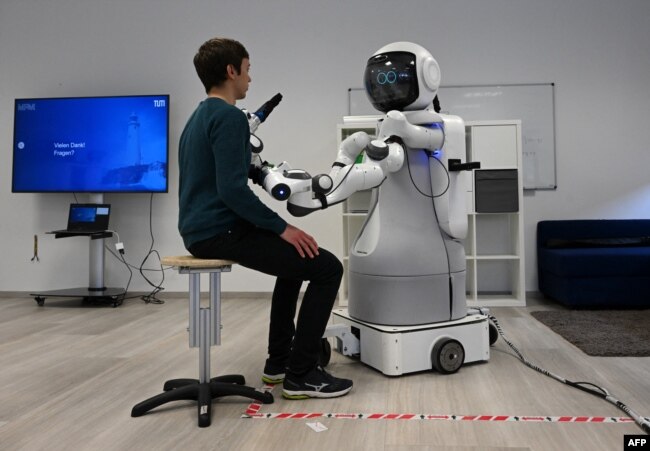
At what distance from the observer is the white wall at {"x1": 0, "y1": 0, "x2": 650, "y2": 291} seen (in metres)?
4.26

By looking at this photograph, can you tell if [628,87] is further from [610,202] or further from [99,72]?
[99,72]

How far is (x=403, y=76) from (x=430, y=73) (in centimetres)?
13

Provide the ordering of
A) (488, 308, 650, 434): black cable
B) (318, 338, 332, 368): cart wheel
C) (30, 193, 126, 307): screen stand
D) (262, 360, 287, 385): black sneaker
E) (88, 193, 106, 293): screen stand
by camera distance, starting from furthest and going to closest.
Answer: (88, 193, 106, 293): screen stand, (30, 193, 126, 307): screen stand, (318, 338, 332, 368): cart wheel, (262, 360, 287, 385): black sneaker, (488, 308, 650, 434): black cable

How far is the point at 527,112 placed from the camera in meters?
4.29

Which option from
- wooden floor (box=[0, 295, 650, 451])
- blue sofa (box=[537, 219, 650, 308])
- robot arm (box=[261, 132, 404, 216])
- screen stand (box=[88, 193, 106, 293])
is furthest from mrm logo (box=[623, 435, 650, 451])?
screen stand (box=[88, 193, 106, 293])

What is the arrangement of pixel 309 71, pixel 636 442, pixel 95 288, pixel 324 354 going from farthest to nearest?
pixel 309 71
pixel 95 288
pixel 324 354
pixel 636 442

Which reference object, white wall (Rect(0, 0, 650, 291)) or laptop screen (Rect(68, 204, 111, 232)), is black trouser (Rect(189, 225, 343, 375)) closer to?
white wall (Rect(0, 0, 650, 291))

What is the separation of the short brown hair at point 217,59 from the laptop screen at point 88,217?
2.80m

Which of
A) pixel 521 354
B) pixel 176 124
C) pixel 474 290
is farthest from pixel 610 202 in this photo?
pixel 176 124

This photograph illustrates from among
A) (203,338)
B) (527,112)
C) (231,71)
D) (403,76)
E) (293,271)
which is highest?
(527,112)

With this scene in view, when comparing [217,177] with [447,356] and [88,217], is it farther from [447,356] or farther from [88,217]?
[88,217]

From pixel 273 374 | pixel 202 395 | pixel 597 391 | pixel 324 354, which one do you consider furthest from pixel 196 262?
pixel 597 391

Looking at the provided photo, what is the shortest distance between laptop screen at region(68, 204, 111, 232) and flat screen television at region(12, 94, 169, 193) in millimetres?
133

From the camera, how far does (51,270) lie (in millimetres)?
4648
